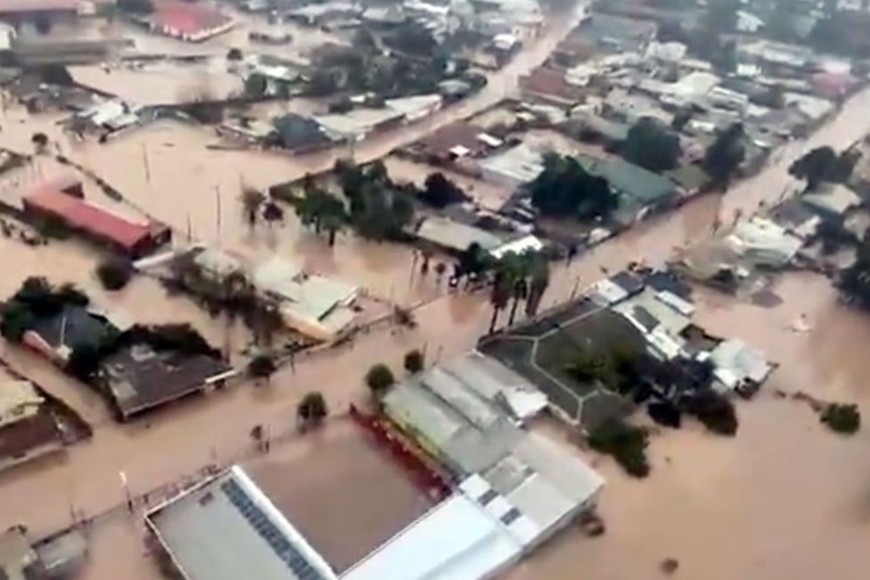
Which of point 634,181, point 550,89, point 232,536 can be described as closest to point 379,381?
point 232,536

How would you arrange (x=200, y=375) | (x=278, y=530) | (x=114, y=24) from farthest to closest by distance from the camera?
(x=114, y=24) → (x=200, y=375) → (x=278, y=530)

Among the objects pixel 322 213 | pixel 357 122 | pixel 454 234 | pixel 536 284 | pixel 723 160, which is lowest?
pixel 454 234

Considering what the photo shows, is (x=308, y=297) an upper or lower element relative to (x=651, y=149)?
lower

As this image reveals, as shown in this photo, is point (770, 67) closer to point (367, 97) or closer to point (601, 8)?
point (601, 8)

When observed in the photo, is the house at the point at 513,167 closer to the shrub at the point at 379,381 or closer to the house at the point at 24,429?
the shrub at the point at 379,381

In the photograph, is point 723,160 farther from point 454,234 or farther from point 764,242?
point 454,234

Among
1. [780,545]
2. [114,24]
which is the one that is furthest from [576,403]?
[114,24]
